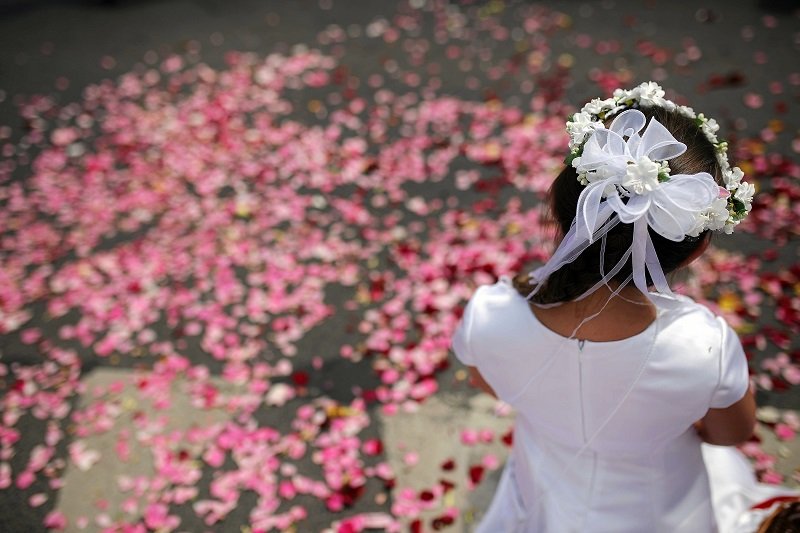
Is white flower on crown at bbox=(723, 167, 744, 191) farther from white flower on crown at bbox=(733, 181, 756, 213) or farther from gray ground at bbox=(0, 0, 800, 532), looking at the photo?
gray ground at bbox=(0, 0, 800, 532)

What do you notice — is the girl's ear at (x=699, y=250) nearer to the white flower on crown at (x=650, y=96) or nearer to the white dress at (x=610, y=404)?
the white dress at (x=610, y=404)

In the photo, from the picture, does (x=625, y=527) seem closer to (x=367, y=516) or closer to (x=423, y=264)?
(x=367, y=516)

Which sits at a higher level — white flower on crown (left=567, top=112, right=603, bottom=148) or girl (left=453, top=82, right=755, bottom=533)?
white flower on crown (left=567, top=112, right=603, bottom=148)

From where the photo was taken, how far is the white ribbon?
1148 millimetres

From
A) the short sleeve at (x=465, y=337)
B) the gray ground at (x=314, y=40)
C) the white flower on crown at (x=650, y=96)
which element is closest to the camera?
the white flower on crown at (x=650, y=96)

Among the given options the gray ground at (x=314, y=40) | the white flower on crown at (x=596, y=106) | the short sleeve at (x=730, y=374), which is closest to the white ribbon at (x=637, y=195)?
the white flower on crown at (x=596, y=106)

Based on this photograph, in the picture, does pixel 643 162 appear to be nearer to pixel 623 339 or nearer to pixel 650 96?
pixel 650 96

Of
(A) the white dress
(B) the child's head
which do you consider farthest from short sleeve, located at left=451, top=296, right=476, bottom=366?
(B) the child's head

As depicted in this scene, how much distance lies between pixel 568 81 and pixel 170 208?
9.37ft

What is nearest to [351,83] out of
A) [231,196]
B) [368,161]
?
[368,161]

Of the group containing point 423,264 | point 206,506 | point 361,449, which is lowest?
point 206,506

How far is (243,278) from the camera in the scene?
3271 mm

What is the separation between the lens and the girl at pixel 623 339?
3.92ft

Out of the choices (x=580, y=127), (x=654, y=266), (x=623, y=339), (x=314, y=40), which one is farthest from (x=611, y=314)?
(x=314, y=40)
